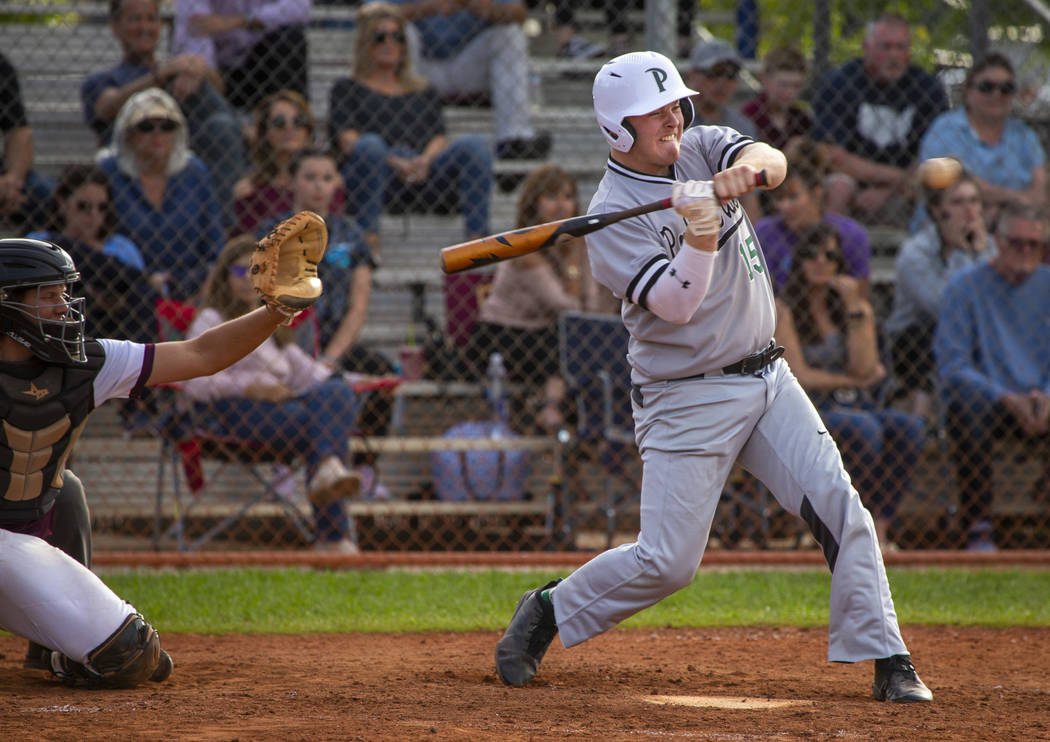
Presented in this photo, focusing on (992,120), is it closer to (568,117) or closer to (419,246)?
(568,117)

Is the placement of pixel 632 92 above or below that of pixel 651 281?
above

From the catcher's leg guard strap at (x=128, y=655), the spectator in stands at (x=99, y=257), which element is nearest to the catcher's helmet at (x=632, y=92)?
the catcher's leg guard strap at (x=128, y=655)

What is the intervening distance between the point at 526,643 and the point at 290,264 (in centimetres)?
141

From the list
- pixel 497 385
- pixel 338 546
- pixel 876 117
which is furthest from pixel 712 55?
pixel 338 546

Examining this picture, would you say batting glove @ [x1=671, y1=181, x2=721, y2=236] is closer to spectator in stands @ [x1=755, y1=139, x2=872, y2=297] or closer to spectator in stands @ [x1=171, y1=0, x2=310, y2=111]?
spectator in stands @ [x1=755, y1=139, x2=872, y2=297]

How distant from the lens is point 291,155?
738 centimetres

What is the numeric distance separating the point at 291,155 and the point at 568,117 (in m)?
2.56

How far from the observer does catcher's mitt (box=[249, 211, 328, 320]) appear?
373cm

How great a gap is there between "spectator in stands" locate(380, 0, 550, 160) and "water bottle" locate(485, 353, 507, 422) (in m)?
1.97

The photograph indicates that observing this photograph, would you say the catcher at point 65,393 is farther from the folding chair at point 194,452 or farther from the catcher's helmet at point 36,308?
the folding chair at point 194,452

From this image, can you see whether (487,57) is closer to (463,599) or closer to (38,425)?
(463,599)

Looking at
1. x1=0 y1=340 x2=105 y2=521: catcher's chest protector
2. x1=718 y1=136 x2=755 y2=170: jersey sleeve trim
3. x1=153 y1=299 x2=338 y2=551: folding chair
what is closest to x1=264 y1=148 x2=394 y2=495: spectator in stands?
x1=153 y1=299 x2=338 y2=551: folding chair

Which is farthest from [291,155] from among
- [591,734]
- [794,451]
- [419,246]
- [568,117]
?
[591,734]

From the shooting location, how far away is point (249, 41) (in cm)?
823
